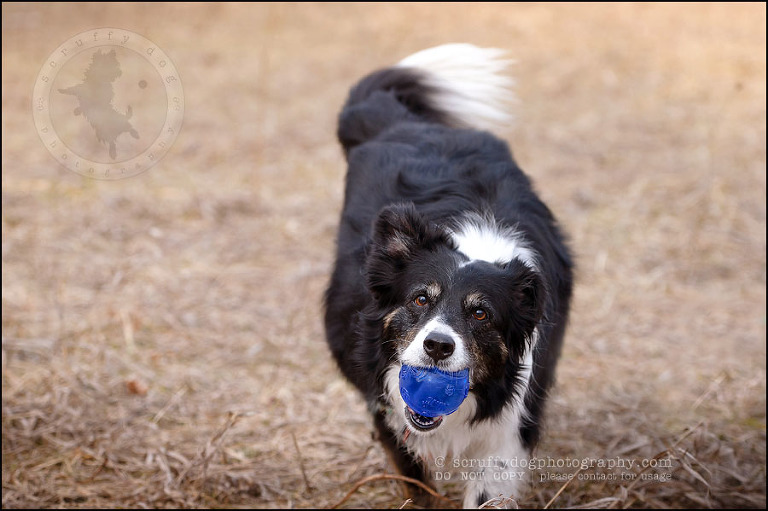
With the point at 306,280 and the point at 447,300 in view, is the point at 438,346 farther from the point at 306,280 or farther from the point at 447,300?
the point at 306,280

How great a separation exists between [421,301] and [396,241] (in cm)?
31

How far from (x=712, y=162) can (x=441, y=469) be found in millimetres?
6670

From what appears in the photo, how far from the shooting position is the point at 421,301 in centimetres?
325

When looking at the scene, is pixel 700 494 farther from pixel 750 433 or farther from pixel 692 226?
pixel 692 226

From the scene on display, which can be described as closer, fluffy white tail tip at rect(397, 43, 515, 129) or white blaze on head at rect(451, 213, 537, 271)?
white blaze on head at rect(451, 213, 537, 271)

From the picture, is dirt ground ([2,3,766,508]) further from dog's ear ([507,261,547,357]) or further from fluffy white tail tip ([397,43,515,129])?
fluffy white tail tip ([397,43,515,129])

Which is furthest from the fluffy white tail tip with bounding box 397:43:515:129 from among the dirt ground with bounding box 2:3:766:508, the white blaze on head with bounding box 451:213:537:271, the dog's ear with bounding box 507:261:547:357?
the dog's ear with bounding box 507:261:547:357

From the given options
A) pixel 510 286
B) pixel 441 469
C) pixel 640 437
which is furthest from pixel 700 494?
pixel 510 286

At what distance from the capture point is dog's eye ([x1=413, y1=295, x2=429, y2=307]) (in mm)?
3242

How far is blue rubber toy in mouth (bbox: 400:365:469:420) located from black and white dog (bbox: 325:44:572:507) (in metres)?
0.04

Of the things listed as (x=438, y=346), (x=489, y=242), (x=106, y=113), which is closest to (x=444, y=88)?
(x=489, y=242)

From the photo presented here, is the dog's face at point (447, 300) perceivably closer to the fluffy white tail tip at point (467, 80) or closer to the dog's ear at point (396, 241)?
the dog's ear at point (396, 241)

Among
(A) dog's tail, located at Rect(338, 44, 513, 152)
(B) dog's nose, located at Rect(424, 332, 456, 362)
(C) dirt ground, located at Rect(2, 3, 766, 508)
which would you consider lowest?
(C) dirt ground, located at Rect(2, 3, 766, 508)

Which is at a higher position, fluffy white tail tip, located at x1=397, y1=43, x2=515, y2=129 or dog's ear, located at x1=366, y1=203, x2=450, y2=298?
fluffy white tail tip, located at x1=397, y1=43, x2=515, y2=129
